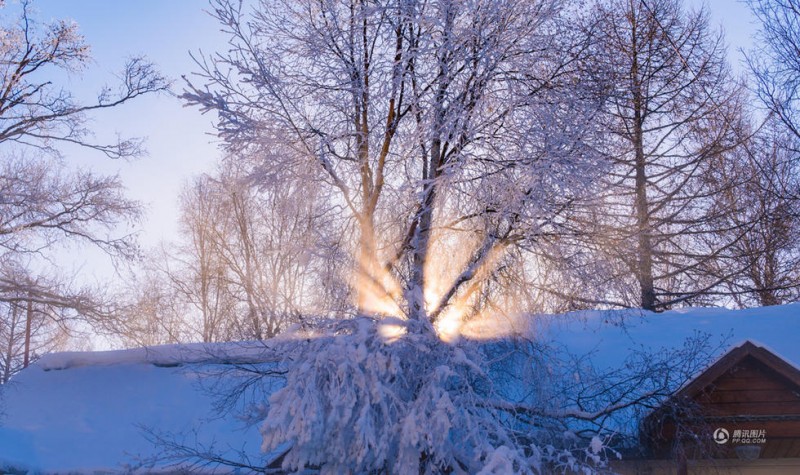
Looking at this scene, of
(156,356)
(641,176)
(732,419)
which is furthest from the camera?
(641,176)

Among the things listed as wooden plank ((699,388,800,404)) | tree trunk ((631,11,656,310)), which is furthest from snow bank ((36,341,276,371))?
tree trunk ((631,11,656,310))

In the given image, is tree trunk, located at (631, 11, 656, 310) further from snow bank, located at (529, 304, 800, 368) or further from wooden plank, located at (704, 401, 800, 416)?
wooden plank, located at (704, 401, 800, 416)

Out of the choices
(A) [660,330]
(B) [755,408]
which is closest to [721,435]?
(B) [755,408]

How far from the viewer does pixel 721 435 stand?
9516 millimetres

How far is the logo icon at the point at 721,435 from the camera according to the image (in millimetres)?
9492

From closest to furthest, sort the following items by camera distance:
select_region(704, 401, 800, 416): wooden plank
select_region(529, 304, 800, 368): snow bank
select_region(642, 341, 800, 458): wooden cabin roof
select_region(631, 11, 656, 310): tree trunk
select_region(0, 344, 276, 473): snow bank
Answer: select_region(642, 341, 800, 458): wooden cabin roof
select_region(704, 401, 800, 416): wooden plank
select_region(529, 304, 800, 368): snow bank
select_region(0, 344, 276, 473): snow bank
select_region(631, 11, 656, 310): tree trunk

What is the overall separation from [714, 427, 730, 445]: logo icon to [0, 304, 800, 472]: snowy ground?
154 centimetres

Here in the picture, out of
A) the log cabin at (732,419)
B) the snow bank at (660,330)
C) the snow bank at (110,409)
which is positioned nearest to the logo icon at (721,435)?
the log cabin at (732,419)

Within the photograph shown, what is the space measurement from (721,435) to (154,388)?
363 inches

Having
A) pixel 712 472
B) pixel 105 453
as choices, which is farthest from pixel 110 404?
pixel 712 472

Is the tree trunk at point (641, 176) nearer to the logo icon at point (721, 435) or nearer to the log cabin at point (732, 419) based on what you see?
the log cabin at point (732, 419)

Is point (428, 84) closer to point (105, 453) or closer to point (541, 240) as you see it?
point (541, 240)

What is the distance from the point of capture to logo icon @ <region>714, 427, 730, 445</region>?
9492mm

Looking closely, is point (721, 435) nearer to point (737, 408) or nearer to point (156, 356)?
point (737, 408)
